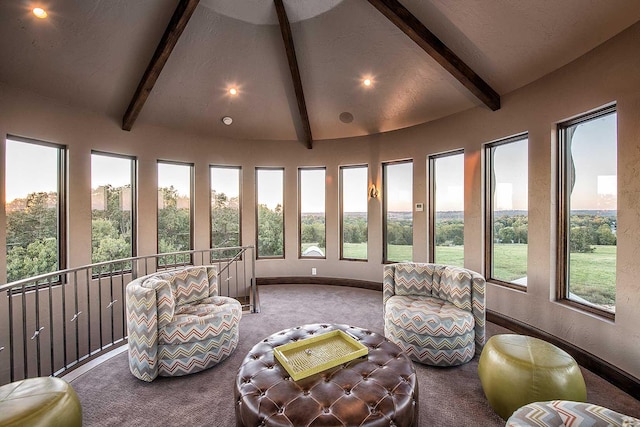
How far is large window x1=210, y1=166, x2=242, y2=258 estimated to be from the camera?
5820 mm

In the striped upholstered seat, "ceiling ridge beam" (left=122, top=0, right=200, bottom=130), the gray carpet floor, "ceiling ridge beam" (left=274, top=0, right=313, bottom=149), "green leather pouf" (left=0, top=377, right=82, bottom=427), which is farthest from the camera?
"ceiling ridge beam" (left=274, top=0, right=313, bottom=149)

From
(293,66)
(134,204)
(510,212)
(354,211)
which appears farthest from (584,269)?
(134,204)

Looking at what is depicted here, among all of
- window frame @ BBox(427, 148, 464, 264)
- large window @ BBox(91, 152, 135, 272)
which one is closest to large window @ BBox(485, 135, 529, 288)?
window frame @ BBox(427, 148, 464, 264)

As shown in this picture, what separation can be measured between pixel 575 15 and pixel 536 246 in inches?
96.2

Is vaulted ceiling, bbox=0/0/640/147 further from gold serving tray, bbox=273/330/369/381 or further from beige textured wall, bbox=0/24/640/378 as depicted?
gold serving tray, bbox=273/330/369/381

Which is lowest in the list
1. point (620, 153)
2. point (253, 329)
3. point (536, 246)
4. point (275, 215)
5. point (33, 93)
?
point (253, 329)

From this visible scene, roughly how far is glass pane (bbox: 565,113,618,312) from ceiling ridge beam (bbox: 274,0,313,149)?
3.70 m

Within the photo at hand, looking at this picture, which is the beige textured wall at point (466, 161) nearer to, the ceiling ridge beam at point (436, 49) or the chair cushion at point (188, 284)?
the ceiling ridge beam at point (436, 49)

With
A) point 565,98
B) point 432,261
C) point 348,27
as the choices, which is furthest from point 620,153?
point 348,27

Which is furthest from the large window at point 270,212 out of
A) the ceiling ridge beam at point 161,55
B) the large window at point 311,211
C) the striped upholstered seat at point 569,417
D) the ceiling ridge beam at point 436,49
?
the striped upholstered seat at point 569,417

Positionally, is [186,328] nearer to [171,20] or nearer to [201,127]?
[171,20]

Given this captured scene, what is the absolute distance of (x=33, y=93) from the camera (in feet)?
12.5

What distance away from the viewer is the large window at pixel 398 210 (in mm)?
5398

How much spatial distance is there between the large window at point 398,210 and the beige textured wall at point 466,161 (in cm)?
18
